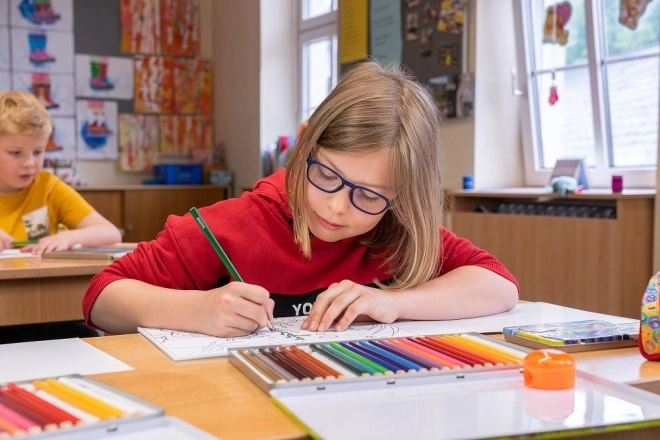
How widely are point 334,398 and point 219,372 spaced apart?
A: 7.2 inches

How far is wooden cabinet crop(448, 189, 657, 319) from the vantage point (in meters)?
2.81

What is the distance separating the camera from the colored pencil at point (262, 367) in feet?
2.69

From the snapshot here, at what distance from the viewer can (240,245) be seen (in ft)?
4.65

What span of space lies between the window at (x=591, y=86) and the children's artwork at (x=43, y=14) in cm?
318

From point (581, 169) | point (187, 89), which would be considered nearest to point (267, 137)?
point (187, 89)

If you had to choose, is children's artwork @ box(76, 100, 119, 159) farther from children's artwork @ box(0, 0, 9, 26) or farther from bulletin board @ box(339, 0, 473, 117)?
bulletin board @ box(339, 0, 473, 117)

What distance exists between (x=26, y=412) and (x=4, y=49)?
511cm

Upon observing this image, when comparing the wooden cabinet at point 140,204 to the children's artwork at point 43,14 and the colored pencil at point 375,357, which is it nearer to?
the children's artwork at point 43,14

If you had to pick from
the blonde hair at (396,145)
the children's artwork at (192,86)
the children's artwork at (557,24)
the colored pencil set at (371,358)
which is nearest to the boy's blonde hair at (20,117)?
the blonde hair at (396,145)

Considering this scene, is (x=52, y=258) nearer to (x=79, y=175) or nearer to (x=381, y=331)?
(x=381, y=331)

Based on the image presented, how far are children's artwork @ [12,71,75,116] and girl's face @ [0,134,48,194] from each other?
8.91 feet

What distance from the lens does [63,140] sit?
548 cm

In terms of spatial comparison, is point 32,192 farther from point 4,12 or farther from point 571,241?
point 4,12

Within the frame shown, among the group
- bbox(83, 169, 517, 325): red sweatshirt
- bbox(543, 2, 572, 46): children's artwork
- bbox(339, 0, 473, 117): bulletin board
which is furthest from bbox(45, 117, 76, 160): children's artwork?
bbox(83, 169, 517, 325): red sweatshirt
